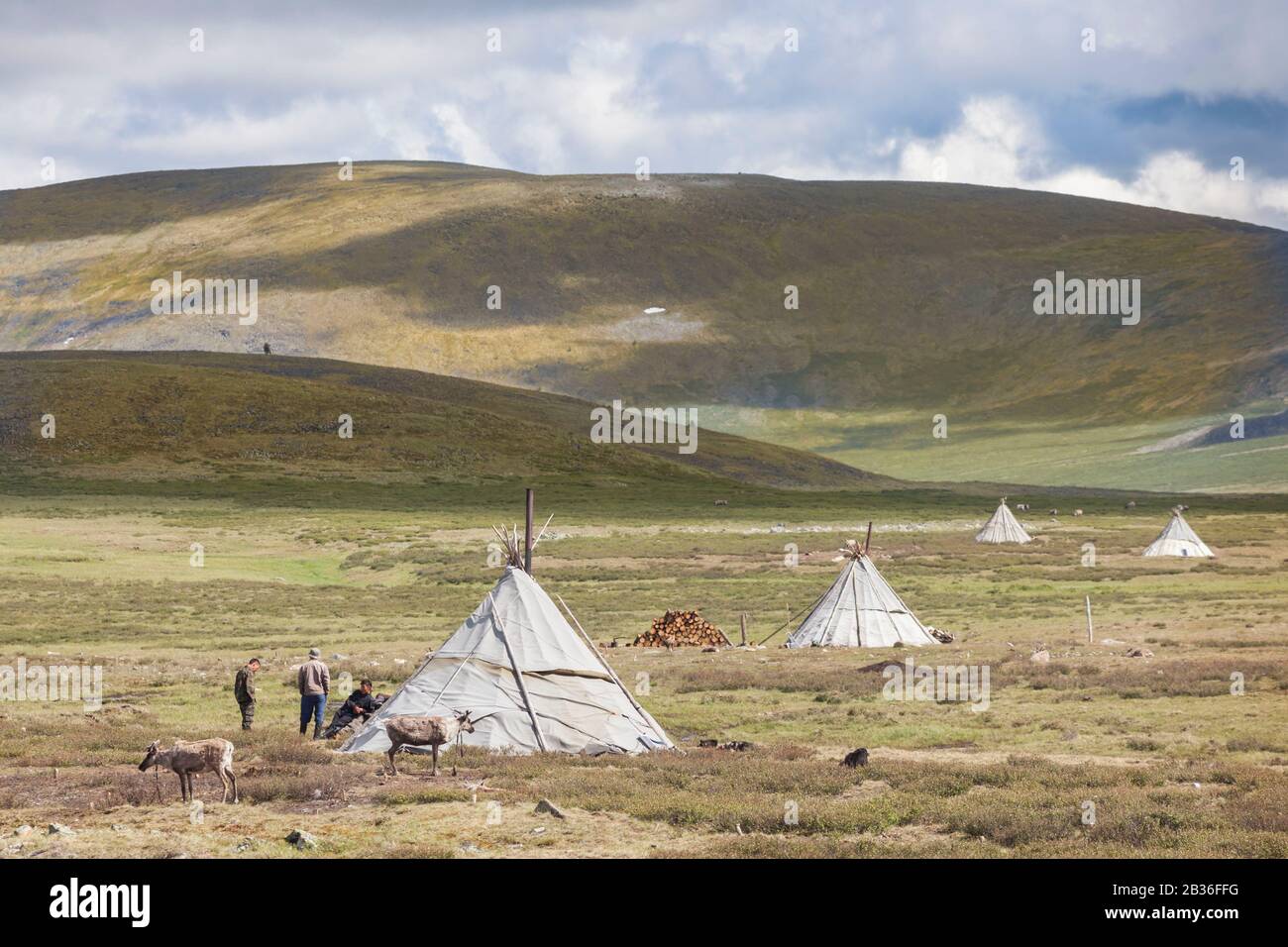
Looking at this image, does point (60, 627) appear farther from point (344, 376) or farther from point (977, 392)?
point (977, 392)

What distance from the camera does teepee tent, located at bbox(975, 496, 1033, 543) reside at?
71.4 m

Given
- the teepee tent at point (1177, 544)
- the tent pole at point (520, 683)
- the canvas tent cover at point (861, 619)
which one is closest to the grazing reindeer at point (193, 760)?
the tent pole at point (520, 683)

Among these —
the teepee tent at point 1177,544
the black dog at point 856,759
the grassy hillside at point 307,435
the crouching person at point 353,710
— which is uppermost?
the grassy hillside at point 307,435

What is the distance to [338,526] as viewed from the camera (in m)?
75.1

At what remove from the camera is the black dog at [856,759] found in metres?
19.4

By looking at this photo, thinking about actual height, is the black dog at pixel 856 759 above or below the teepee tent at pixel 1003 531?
below

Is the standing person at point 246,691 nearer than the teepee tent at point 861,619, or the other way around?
the standing person at point 246,691

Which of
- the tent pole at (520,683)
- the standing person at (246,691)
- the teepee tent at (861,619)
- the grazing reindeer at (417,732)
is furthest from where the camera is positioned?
the teepee tent at (861,619)

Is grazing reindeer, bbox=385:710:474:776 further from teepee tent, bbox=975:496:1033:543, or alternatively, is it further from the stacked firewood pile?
teepee tent, bbox=975:496:1033:543

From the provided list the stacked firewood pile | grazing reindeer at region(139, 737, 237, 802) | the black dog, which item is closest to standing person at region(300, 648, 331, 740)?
grazing reindeer at region(139, 737, 237, 802)

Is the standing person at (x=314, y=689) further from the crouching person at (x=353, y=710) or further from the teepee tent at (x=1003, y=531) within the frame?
the teepee tent at (x=1003, y=531)

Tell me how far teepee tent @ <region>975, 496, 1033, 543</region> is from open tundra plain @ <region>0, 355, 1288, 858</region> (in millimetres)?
1373

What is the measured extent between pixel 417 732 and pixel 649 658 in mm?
16288

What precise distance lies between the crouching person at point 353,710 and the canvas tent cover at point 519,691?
716 mm
